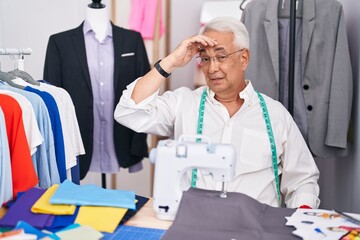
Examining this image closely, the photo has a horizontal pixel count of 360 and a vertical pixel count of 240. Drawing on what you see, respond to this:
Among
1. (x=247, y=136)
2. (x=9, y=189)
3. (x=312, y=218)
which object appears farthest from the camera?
(x=247, y=136)

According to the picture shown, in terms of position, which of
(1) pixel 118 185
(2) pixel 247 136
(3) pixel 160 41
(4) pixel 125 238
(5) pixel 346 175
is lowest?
(1) pixel 118 185

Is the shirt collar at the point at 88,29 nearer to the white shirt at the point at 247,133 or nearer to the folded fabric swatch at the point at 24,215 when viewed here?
the white shirt at the point at 247,133

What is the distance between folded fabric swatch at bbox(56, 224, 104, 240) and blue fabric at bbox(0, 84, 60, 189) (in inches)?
27.7

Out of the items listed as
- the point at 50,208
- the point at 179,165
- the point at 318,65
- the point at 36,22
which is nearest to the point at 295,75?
the point at 318,65

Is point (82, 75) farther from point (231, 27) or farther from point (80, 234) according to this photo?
point (80, 234)

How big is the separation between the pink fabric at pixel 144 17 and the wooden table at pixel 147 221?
210 centimetres

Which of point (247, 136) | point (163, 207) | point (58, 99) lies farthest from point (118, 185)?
point (163, 207)

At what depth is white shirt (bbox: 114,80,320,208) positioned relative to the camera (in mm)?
2084

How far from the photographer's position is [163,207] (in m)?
1.50

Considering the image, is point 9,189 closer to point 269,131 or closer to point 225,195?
point 225,195

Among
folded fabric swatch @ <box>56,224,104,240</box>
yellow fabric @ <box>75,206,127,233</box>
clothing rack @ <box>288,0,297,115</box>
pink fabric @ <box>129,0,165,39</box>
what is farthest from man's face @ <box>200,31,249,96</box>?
pink fabric @ <box>129,0,165,39</box>

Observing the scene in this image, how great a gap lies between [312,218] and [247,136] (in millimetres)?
692

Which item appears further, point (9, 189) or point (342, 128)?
point (342, 128)

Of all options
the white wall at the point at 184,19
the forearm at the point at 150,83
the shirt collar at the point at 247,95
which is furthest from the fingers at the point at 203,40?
the white wall at the point at 184,19
